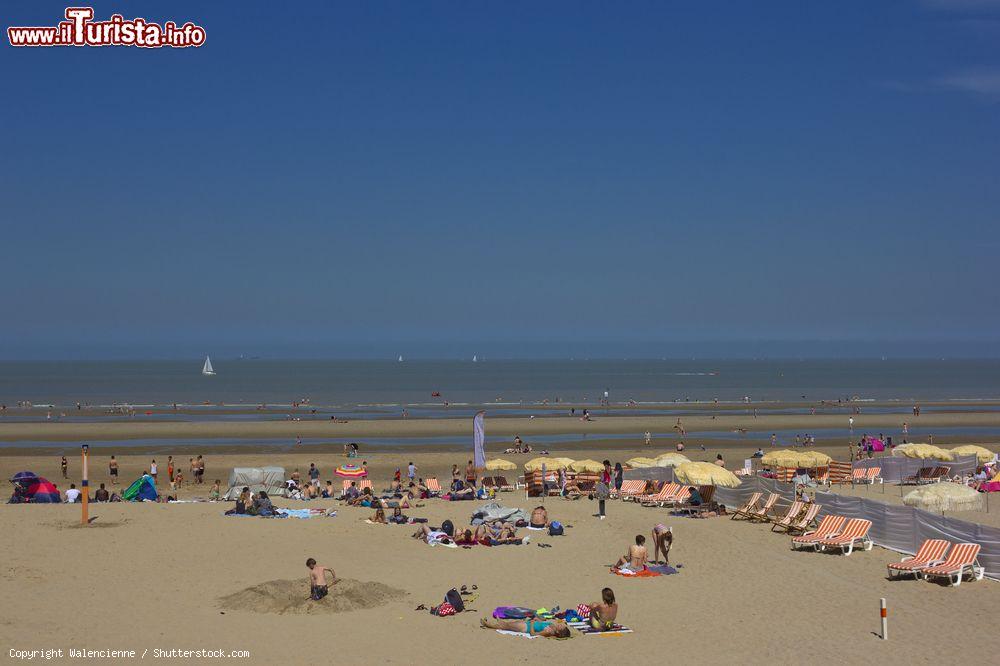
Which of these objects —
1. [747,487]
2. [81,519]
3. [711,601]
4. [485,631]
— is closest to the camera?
[485,631]

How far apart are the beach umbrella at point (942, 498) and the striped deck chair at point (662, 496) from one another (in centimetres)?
643

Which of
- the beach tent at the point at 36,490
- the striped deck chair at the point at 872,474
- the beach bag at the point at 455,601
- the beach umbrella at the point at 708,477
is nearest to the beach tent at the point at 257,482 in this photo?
the beach tent at the point at 36,490

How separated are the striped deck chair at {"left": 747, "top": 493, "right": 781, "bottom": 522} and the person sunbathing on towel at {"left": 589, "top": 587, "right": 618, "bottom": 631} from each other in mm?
10782

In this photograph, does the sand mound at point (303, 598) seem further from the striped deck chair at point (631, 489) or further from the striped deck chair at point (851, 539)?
the striped deck chair at point (631, 489)

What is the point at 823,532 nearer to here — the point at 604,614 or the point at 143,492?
the point at 604,614

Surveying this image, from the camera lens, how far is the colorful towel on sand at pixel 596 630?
14.0 metres

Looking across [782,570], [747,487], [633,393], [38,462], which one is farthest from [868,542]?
[633,393]

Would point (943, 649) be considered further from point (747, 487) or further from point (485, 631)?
point (747, 487)

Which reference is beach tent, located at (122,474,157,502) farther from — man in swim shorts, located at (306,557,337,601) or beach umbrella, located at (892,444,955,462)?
beach umbrella, located at (892,444,955,462)

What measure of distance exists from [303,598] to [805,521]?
12.7 m

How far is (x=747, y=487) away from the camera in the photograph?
2528 cm

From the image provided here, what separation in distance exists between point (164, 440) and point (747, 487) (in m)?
39.9

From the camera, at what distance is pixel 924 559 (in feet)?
58.0

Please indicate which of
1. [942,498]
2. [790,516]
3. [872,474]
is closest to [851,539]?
[790,516]
